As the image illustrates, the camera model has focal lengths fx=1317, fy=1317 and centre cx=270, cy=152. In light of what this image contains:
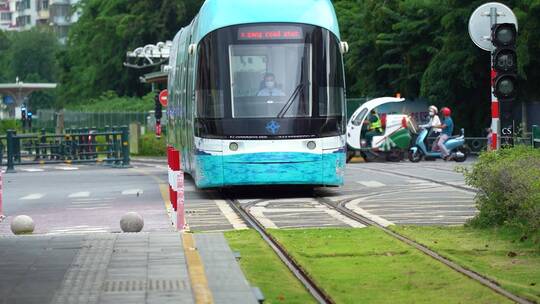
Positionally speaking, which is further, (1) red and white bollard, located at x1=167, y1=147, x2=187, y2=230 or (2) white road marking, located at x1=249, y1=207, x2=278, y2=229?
(2) white road marking, located at x1=249, y1=207, x2=278, y2=229

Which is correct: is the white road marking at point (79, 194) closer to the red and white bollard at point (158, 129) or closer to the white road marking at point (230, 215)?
the white road marking at point (230, 215)

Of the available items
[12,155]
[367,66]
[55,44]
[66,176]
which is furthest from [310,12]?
[55,44]

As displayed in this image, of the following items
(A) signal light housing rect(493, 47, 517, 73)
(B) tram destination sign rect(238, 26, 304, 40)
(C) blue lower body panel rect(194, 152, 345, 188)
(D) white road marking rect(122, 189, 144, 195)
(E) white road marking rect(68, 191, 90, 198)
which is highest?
(B) tram destination sign rect(238, 26, 304, 40)

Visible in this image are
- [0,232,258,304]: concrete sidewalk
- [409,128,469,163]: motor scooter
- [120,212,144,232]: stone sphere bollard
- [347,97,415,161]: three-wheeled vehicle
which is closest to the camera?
[0,232,258,304]: concrete sidewalk

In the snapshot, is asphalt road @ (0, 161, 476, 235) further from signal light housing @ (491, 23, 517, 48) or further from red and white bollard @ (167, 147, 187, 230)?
signal light housing @ (491, 23, 517, 48)

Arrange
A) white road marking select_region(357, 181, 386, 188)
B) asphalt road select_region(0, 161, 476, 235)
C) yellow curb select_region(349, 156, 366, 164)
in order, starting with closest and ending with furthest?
asphalt road select_region(0, 161, 476, 235)
white road marking select_region(357, 181, 386, 188)
yellow curb select_region(349, 156, 366, 164)

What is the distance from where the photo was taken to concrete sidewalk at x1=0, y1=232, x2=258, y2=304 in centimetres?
1048

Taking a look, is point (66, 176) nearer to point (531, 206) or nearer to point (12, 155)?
point (12, 155)

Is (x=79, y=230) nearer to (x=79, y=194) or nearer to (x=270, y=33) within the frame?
(x=270, y=33)

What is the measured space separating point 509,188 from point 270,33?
351 inches

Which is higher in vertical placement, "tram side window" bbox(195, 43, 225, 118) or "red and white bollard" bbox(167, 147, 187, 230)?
"tram side window" bbox(195, 43, 225, 118)

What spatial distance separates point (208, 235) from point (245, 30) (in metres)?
8.14

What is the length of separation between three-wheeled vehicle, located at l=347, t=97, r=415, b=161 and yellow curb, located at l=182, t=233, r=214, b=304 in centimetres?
2766

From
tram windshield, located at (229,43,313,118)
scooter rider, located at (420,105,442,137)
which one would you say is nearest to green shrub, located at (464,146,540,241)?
tram windshield, located at (229,43,313,118)
